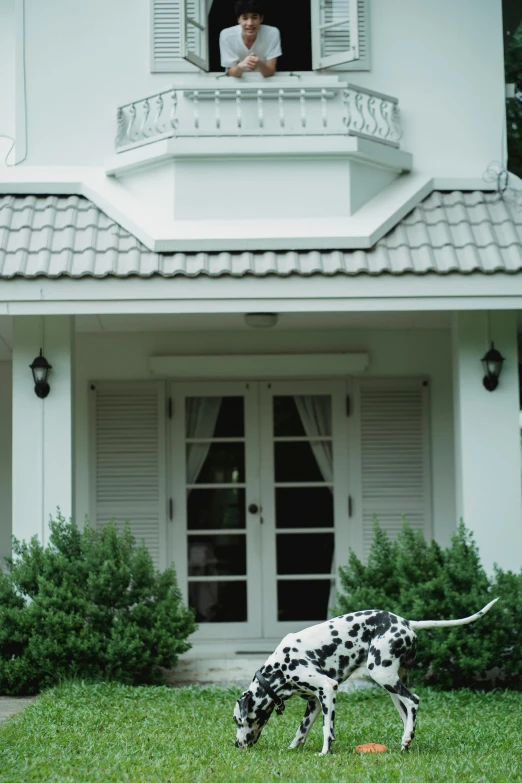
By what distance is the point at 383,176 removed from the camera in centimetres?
945

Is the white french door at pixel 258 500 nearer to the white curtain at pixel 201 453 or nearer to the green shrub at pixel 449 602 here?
the white curtain at pixel 201 453

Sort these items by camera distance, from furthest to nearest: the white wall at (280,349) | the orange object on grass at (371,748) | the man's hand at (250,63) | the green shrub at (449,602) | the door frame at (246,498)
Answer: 1. the white wall at (280,349)
2. the door frame at (246,498)
3. the man's hand at (250,63)
4. the green shrub at (449,602)
5. the orange object on grass at (371,748)

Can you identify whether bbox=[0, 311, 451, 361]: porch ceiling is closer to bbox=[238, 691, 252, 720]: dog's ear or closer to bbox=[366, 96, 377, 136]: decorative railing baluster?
bbox=[366, 96, 377, 136]: decorative railing baluster

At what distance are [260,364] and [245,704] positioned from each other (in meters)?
4.92

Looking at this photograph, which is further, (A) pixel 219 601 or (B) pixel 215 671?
(A) pixel 219 601

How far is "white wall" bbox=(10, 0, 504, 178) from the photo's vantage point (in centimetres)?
973

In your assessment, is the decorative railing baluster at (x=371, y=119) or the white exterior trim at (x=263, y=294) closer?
the white exterior trim at (x=263, y=294)

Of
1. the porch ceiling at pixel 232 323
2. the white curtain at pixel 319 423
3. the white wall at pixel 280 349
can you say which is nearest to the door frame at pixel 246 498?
the white wall at pixel 280 349

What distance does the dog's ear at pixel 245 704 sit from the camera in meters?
5.66

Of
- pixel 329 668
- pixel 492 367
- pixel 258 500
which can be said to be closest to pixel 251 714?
pixel 329 668

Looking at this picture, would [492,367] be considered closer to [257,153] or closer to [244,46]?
[257,153]

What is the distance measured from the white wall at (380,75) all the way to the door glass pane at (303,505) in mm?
3383

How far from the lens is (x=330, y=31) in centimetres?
981

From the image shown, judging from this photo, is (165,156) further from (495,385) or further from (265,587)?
(265,587)
